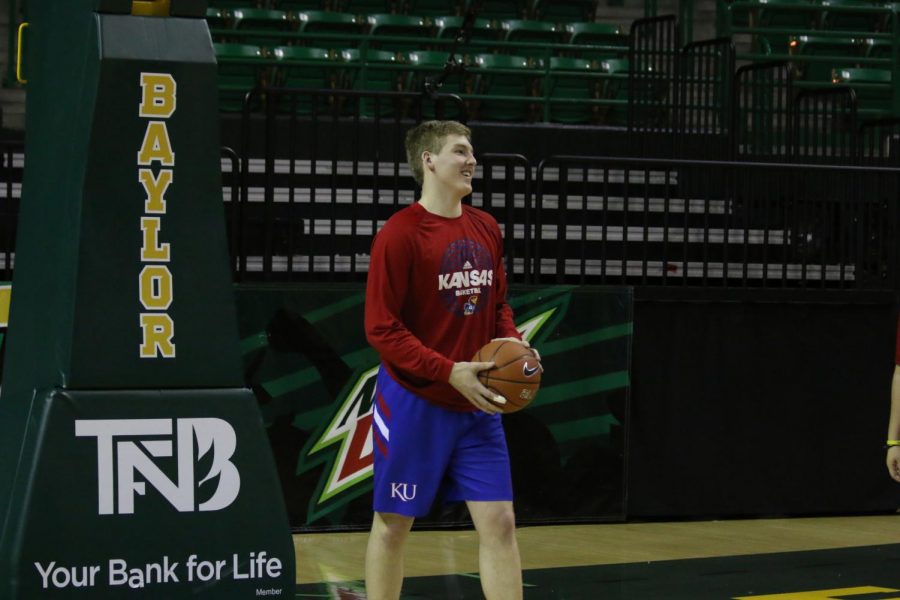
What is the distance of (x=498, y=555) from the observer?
6.36m

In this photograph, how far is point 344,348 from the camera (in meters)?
10.4

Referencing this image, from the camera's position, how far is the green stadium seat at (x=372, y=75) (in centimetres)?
1592

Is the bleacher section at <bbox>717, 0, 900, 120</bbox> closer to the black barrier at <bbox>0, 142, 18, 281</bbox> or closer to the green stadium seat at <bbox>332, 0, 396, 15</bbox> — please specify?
the green stadium seat at <bbox>332, 0, 396, 15</bbox>

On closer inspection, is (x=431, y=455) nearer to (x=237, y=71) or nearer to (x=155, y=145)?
(x=155, y=145)

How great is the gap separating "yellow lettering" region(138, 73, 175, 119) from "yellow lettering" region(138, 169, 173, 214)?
0.22 m

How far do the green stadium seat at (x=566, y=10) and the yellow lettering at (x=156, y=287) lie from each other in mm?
13021

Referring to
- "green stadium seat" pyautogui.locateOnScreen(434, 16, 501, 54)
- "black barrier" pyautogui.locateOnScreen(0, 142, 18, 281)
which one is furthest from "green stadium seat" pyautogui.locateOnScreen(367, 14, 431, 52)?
"black barrier" pyautogui.locateOnScreen(0, 142, 18, 281)

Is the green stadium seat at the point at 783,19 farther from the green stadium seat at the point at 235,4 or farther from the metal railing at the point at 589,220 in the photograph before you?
the green stadium seat at the point at 235,4

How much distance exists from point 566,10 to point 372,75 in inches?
123

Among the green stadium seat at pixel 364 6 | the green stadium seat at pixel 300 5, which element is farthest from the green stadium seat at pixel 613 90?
the green stadium seat at pixel 300 5

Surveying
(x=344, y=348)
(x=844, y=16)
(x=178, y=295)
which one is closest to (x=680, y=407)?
(x=344, y=348)

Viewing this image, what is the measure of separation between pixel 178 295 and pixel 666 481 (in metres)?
5.68

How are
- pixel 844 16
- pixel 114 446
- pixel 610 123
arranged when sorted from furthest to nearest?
pixel 844 16, pixel 610 123, pixel 114 446

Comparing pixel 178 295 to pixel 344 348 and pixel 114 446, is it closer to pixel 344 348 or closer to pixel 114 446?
pixel 114 446
